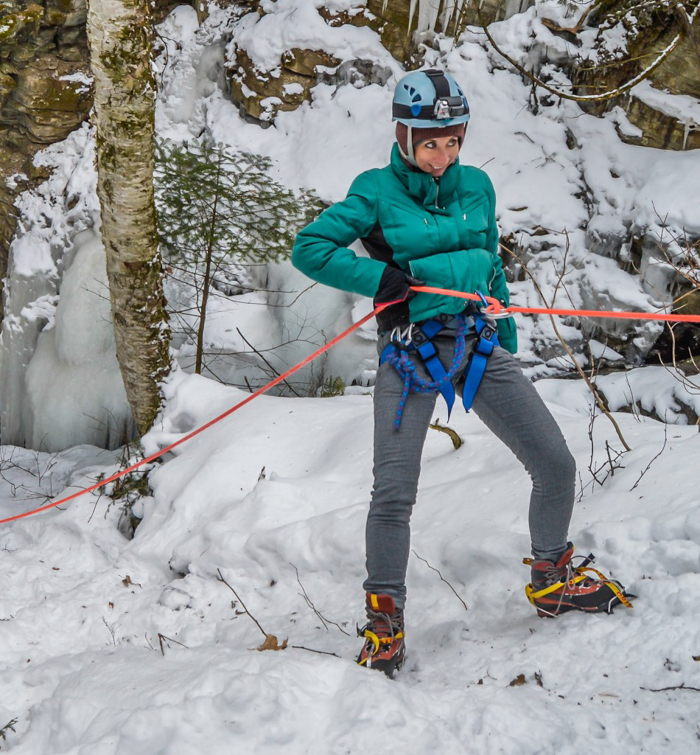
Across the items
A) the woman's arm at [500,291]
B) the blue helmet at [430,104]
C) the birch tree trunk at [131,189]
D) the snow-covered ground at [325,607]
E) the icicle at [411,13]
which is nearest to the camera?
the snow-covered ground at [325,607]

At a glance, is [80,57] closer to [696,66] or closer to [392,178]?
[696,66]

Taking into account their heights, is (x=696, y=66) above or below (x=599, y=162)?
above

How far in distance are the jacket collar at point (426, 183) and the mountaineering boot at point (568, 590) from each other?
1.18 meters

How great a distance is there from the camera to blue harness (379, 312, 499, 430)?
217cm

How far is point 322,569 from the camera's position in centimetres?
310

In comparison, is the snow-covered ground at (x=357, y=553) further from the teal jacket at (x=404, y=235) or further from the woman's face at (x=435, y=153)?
the woman's face at (x=435, y=153)

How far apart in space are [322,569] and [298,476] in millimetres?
845

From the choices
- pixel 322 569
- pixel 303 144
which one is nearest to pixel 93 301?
pixel 303 144

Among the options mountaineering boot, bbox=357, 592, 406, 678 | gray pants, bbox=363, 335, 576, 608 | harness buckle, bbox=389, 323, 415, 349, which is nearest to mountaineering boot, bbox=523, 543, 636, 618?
gray pants, bbox=363, 335, 576, 608

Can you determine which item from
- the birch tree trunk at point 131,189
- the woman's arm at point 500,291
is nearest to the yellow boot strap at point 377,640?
the woman's arm at point 500,291

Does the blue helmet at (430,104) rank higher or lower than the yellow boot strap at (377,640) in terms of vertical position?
higher

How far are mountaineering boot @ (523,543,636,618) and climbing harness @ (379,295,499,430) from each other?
1.97 feet

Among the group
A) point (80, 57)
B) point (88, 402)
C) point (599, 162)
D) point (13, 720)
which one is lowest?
point (88, 402)

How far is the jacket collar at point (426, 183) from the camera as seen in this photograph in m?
2.18
